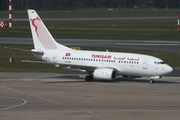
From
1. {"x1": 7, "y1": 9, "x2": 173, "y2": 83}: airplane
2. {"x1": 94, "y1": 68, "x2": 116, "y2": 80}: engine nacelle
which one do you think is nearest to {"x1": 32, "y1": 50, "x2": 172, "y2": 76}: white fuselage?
{"x1": 7, "y1": 9, "x2": 173, "y2": 83}: airplane

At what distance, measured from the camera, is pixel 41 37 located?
6556 cm

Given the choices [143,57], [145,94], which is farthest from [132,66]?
[145,94]

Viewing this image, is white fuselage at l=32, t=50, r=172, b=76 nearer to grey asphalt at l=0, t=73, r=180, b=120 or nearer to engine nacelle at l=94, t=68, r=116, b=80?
engine nacelle at l=94, t=68, r=116, b=80

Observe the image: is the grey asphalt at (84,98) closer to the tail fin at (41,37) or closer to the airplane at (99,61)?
the airplane at (99,61)

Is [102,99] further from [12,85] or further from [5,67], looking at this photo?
[5,67]

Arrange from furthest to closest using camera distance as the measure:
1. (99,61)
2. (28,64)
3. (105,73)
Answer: (28,64), (99,61), (105,73)

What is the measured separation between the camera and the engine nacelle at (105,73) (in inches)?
2378

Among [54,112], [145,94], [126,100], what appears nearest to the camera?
[54,112]

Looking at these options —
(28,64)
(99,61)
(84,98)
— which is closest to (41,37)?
(99,61)

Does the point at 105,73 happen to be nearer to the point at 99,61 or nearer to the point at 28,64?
the point at 99,61

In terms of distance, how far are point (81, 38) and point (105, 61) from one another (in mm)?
56928

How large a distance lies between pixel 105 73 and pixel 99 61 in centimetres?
226

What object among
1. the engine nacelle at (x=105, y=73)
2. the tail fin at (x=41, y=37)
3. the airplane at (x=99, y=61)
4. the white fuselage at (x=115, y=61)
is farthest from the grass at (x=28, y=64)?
the engine nacelle at (x=105, y=73)

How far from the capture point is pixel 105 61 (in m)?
62.1
